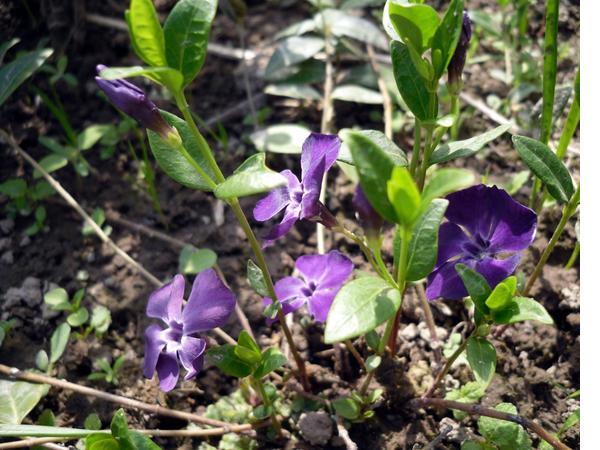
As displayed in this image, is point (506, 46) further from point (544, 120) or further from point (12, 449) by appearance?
point (12, 449)

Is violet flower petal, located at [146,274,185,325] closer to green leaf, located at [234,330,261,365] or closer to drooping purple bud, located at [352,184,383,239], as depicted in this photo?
green leaf, located at [234,330,261,365]

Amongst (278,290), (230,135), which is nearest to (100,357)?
(278,290)

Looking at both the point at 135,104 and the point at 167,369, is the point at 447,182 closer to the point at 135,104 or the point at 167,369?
the point at 135,104

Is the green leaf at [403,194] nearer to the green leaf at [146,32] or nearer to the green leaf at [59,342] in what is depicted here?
the green leaf at [146,32]

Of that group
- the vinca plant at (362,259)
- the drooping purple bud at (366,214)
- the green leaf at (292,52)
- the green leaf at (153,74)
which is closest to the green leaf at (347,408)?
the vinca plant at (362,259)

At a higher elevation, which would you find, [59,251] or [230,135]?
[230,135]

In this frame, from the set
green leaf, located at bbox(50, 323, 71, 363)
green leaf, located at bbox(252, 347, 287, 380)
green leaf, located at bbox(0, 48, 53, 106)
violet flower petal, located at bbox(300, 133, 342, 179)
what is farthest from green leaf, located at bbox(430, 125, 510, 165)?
green leaf, located at bbox(0, 48, 53, 106)
